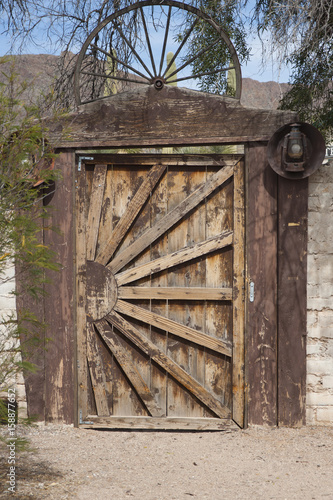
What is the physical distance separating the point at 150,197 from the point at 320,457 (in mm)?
2320

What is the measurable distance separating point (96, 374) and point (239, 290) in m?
1.36

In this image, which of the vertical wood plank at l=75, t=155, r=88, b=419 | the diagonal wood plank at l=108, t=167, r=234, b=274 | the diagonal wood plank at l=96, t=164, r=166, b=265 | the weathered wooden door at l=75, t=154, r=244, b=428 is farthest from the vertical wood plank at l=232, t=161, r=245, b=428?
the vertical wood plank at l=75, t=155, r=88, b=419

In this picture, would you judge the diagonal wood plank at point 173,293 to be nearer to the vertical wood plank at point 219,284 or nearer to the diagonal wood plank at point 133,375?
the vertical wood plank at point 219,284

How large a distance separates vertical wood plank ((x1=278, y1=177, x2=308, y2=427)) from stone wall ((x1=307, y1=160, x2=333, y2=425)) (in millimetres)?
86

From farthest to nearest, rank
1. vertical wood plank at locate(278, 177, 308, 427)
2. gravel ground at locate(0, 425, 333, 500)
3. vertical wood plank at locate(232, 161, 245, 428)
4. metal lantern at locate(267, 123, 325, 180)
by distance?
vertical wood plank at locate(232, 161, 245, 428) → vertical wood plank at locate(278, 177, 308, 427) → metal lantern at locate(267, 123, 325, 180) → gravel ground at locate(0, 425, 333, 500)

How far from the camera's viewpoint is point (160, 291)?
3.96 metres

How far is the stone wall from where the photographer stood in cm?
381

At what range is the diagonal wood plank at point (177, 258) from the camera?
154 inches

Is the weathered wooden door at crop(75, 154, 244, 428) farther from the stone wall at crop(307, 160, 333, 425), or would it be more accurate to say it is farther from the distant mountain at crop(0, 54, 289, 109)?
the distant mountain at crop(0, 54, 289, 109)

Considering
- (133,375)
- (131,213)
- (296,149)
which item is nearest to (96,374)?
(133,375)

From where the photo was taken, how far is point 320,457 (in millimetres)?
3453

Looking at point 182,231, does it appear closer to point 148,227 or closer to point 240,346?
point 148,227

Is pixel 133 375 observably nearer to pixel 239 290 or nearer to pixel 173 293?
pixel 173 293

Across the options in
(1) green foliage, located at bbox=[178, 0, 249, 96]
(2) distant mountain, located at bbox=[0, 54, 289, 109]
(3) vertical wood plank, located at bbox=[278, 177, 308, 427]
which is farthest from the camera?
(1) green foliage, located at bbox=[178, 0, 249, 96]
